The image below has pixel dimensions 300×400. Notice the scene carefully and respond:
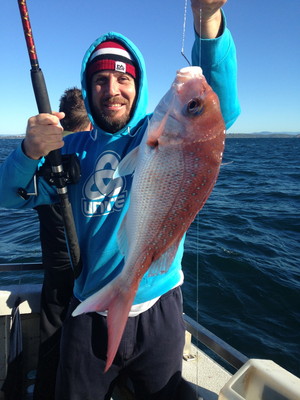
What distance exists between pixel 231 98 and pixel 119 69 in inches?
29.0

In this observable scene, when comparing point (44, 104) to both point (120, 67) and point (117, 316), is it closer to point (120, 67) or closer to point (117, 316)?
point (120, 67)

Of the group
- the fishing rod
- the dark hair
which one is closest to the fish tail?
the fishing rod

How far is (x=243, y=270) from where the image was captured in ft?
20.8

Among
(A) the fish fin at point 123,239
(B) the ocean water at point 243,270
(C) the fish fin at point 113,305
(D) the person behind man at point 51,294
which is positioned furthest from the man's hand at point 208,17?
(D) the person behind man at point 51,294

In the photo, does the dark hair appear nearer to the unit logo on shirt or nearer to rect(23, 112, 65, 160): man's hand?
the unit logo on shirt

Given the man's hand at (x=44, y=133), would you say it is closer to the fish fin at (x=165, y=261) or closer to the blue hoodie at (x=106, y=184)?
the blue hoodie at (x=106, y=184)

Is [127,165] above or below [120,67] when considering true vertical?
below

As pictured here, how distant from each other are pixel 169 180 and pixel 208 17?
967 millimetres

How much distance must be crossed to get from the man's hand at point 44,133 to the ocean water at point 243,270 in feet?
3.48

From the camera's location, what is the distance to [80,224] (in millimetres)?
2070

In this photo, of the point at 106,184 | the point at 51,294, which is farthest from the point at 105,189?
the point at 51,294

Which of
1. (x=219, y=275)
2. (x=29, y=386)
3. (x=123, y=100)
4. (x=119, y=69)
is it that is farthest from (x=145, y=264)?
(x=219, y=275)

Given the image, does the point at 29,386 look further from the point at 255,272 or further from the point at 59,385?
the point at 255,272

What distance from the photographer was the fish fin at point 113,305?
150 cm
